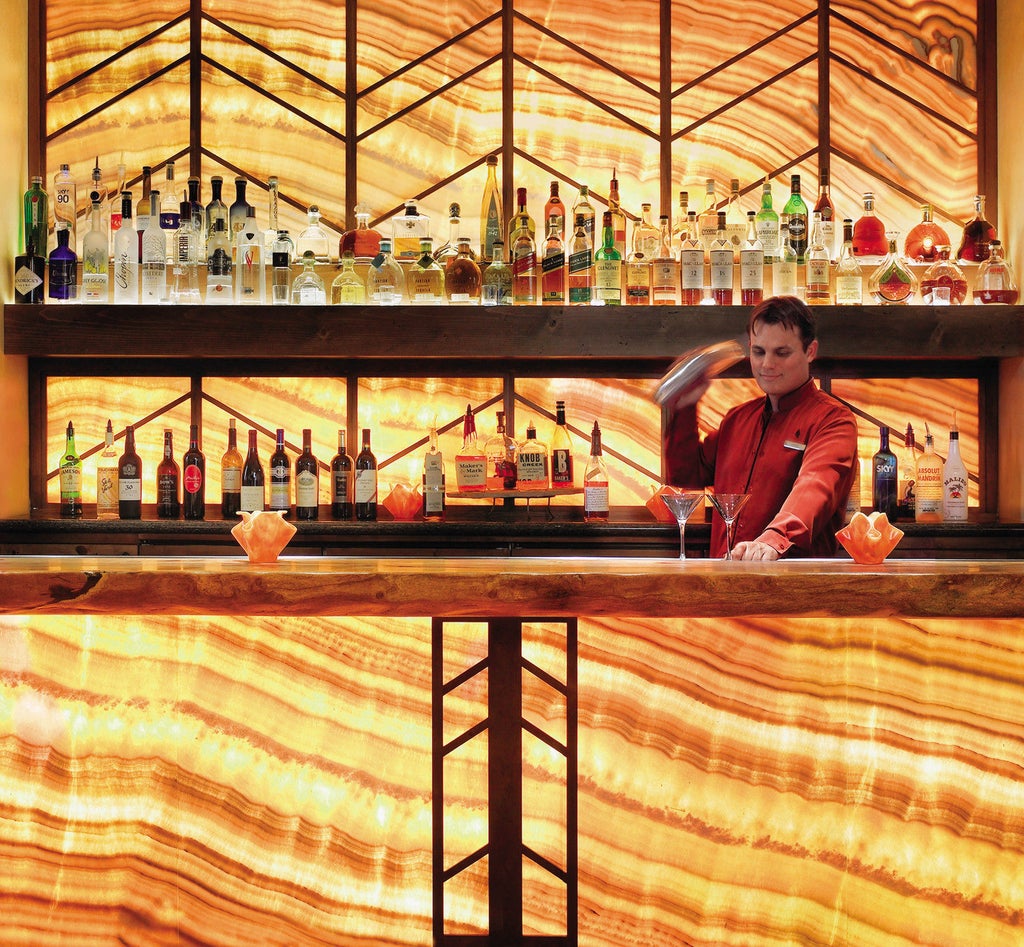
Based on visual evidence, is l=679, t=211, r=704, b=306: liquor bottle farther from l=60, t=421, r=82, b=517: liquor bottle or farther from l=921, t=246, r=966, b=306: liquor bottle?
l=60, t=421, r=82, b=517: liquor bottle

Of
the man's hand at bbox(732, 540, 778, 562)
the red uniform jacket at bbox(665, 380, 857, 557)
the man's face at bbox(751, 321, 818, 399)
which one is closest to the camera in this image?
the man's hand at bbox(732, 540, 778, 562)

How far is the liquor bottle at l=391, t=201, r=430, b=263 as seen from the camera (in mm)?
A: 3066

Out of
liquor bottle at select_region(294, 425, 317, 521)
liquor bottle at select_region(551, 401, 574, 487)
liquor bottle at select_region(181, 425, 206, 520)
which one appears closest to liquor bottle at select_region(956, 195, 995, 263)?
liquor bottle at select_region(551, 401, 574, 487)

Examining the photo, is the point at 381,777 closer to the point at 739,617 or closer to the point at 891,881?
the point at 739,617

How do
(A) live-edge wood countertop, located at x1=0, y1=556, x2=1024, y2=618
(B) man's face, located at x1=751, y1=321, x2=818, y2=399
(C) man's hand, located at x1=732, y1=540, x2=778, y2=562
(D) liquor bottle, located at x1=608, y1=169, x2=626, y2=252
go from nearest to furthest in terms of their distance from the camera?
(A) live-edge wood countertop, located at x1=0, y1=556, x2=1024, y2=618 < (C) man's hand, located at x1=732, y1=540, x2=778, y2=562 < (B) man's face, located at x1=751, y1=321, x2=818, y2=399 < (D) liquor bottle, located at x1=608, y1=169, x2=626, y2=252

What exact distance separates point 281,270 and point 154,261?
14.6 inches

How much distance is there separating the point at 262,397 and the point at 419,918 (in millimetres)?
2124

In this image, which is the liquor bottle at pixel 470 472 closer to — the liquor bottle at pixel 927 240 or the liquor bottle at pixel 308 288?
the liquor bottle at pixel 308 288

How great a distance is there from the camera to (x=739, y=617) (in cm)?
131

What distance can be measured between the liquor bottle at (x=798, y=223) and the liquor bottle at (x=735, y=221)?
145mm

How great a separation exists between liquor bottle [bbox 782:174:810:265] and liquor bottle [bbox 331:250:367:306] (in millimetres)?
1236

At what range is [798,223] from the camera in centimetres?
296

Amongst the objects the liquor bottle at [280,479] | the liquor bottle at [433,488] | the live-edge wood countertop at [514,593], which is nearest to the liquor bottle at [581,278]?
the liquor bottle at [433,488]

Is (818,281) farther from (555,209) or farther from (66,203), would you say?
(66,203)
